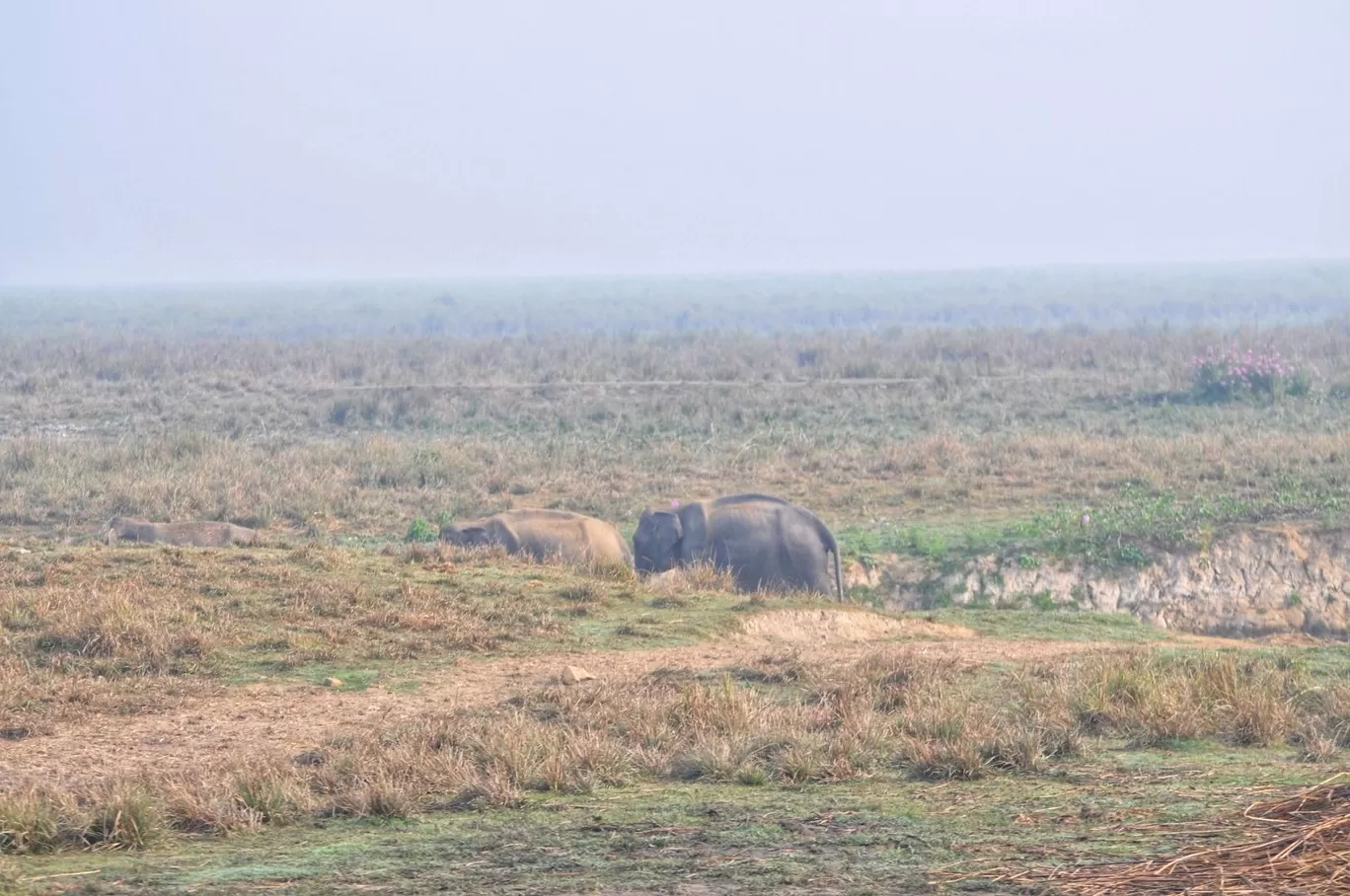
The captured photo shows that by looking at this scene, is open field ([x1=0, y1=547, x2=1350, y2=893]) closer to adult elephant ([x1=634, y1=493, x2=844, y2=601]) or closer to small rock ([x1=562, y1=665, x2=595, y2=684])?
small rock ([x1=562, y1=665, x2=595, y2=684])

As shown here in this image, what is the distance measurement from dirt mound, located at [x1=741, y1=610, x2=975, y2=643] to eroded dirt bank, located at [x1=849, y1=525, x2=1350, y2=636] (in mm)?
3710

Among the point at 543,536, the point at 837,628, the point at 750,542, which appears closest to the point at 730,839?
the point at 837,628

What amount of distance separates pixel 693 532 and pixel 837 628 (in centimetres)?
446

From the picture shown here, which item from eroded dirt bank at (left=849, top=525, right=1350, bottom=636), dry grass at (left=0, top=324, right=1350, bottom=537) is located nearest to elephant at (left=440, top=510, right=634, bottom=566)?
eroded dirt bank at (left=849, top=525, right=1350, bottom=636)

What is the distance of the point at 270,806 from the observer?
24.4 ft

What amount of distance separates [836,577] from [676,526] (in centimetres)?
224

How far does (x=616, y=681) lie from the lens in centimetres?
1066

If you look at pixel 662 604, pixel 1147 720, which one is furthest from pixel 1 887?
pixel 662 604

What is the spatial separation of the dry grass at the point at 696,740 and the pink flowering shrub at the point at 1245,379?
1019 inches

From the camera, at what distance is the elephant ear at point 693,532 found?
18.4 meters

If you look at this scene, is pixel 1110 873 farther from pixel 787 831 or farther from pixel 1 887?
pixel 1 887

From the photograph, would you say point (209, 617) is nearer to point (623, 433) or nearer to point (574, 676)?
point (574, 676)

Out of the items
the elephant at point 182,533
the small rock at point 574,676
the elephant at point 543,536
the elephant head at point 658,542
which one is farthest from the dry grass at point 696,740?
the elephant at point 182,533

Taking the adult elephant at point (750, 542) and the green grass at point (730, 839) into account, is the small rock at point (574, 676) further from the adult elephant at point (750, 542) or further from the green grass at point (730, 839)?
the adult elephant at point (750, 542)
